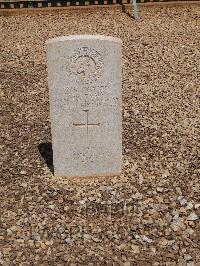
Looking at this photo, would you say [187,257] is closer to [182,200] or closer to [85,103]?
[182,200]

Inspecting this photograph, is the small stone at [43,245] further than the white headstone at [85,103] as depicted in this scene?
No

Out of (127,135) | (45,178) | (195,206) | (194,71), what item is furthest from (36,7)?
(195,206)

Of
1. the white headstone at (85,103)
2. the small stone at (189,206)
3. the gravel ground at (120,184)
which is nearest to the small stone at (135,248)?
the gravel ground at (120,184)

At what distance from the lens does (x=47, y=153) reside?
556 centimetres

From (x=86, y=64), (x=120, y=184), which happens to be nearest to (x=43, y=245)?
(x=120, y=184)

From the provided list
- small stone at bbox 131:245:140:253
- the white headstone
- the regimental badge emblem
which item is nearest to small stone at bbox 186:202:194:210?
small stone at bbox 131:245:140:253

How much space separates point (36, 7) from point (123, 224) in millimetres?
8333

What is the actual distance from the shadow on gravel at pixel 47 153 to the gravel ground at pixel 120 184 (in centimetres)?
1

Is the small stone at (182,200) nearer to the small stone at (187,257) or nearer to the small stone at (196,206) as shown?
the small stone at (196,206)

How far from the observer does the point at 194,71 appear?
7.97m

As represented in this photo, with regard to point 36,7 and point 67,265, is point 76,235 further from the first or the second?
point 36,7

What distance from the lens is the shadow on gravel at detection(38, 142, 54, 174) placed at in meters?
5.36

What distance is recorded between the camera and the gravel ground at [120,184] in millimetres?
4156

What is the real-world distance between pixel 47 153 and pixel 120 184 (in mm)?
1097
